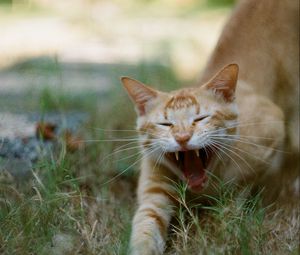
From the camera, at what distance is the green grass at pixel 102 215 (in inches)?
104

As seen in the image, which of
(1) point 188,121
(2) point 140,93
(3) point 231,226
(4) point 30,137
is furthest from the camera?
(4) point 30,137

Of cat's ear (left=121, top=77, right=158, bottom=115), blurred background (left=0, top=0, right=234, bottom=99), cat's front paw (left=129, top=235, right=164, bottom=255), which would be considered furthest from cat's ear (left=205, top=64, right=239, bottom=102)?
blurred background (left=0, top=0, right=234, bottom=99)

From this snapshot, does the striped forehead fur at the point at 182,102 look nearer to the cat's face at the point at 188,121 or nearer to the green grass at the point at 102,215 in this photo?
the cat's face at the point at 188,121

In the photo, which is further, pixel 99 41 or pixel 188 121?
pixel 99 41

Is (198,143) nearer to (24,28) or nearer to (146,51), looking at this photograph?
(146,51)

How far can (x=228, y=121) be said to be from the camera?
3049 millimetres

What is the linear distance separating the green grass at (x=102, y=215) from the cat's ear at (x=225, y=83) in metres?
0.38

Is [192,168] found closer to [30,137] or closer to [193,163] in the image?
[193,163]

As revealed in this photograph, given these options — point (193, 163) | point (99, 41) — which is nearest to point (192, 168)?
point (193, 163)

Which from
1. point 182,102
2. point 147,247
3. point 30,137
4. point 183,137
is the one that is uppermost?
point 182,102

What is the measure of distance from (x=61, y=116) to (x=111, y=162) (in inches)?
18.6

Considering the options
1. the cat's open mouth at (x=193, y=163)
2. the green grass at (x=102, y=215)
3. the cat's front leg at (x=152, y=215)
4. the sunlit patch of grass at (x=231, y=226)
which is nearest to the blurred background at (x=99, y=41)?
the green grass at (x=102, y=215)

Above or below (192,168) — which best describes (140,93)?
above

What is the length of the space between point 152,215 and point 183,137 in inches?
16.1
